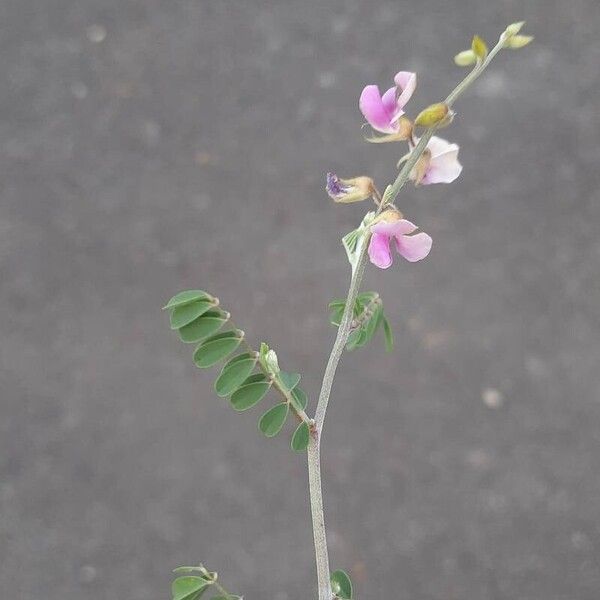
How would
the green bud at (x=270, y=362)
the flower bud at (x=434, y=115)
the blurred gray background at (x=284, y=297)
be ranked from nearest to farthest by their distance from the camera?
the flower bud at (x=434, y=115) → the green bud at (x=270, y=362) → the blurred gray background at (x=284, y=297)

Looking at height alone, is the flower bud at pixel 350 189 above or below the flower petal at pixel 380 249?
above

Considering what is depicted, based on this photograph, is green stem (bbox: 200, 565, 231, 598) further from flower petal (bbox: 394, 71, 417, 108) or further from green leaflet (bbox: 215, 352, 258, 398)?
flower petal (bbox: 394, 71, 417, 108)

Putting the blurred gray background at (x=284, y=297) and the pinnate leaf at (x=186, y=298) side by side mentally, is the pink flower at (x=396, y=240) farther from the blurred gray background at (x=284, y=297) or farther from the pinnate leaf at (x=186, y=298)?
the blurred gray background at (x=284, y=297)

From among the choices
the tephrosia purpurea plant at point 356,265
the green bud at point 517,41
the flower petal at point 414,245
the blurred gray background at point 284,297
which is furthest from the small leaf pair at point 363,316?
the blurred gray background at point 284,297

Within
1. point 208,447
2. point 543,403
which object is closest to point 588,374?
point 543,403

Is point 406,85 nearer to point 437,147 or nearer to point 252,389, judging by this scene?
point 437,147

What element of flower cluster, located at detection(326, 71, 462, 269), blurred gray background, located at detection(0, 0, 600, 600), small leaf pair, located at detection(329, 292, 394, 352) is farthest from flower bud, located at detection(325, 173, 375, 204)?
blurred gray background, located at detection(0, 0, 600, 600)

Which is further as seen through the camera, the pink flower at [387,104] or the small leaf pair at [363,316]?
the small leaf pair at [363,316]

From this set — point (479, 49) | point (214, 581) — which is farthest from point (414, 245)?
point (214, 581)
